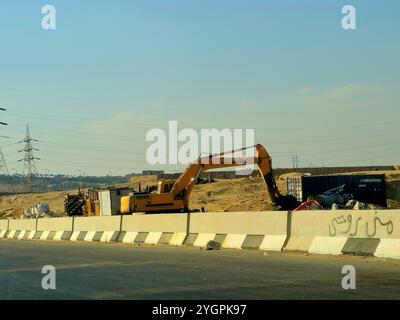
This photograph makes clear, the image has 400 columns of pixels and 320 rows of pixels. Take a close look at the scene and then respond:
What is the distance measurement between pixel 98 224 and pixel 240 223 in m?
11.8

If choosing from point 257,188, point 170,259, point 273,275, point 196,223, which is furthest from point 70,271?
point 257,188

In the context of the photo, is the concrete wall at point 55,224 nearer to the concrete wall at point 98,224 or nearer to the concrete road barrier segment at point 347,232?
the concrete wall at point 98,224

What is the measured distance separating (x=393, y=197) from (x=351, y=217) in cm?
4187

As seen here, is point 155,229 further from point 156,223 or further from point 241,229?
point 241,229

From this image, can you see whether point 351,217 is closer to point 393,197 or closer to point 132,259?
point 132,259

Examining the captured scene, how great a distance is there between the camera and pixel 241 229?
20.1m

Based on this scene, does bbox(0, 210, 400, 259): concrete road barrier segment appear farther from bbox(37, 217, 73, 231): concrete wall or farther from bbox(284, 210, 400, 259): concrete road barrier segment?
bbox(37, 217, 73, 231): concrete wall

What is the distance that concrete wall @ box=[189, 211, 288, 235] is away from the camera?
18547mm

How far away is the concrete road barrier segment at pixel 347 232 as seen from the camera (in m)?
14.9

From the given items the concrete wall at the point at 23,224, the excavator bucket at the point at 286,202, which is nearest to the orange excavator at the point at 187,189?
the excavator bucket at the point at 286,202

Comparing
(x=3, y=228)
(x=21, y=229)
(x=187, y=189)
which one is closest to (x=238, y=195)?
(x=3, y=228)

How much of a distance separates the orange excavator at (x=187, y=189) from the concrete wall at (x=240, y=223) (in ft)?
41.1

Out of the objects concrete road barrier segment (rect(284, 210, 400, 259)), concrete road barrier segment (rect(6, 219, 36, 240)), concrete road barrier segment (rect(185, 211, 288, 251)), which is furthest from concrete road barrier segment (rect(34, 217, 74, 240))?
concrete road barrier segment (rect(284, 210, 400, 259))
